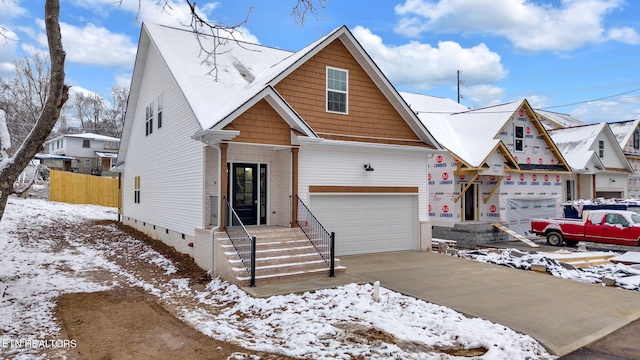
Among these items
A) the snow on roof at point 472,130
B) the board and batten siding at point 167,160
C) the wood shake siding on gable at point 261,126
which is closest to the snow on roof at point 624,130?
the snow on roof at point 472,130

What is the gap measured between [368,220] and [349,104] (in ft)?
13.3

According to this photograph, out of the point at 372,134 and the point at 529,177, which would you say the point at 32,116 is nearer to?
the point at 372,134

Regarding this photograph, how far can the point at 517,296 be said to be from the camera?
8.99 meters

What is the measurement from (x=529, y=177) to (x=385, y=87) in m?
12.0

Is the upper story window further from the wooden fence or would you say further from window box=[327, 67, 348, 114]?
the wooden fence

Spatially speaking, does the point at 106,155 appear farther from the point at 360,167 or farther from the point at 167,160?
the point at 360,167

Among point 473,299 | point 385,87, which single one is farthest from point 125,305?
point 385,87

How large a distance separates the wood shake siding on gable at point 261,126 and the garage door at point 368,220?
253cm

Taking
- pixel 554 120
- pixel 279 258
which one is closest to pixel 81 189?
pixel 279 258

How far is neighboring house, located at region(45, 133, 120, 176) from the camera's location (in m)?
49.0

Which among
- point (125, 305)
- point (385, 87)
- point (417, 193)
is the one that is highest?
point (385, 87)

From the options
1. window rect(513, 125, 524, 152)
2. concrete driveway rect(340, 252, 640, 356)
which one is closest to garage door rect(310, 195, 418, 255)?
concrete driveway rect(340, 252, 640, 356)

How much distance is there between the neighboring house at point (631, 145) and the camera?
29922 millimetres

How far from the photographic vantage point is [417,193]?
15.5 m
